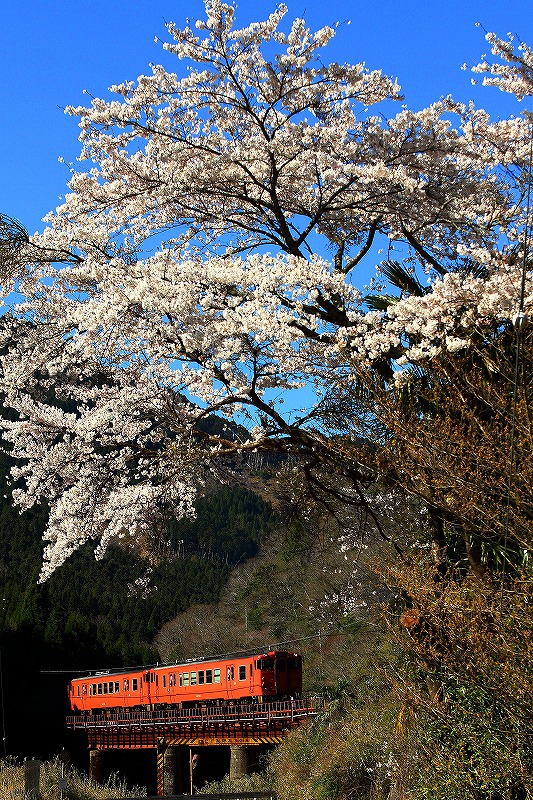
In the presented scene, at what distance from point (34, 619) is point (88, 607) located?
49.3 ft

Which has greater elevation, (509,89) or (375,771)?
(509,89)

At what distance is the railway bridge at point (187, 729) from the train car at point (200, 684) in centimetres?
43

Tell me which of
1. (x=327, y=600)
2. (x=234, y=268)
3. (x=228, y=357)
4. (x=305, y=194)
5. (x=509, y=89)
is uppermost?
(x=509, y=89)

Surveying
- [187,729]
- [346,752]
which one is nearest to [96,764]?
[187,729]

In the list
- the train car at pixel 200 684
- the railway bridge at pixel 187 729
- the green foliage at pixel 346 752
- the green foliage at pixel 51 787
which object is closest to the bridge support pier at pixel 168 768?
the railway bridge at pixel 187 729

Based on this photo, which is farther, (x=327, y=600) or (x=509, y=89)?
(x=327, y=600)

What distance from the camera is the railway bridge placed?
18.3m

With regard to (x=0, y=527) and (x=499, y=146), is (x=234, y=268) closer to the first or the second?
(x=499, y=146)

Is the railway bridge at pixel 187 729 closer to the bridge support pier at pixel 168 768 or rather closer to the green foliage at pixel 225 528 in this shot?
the bridge support pier at pixel 168 768

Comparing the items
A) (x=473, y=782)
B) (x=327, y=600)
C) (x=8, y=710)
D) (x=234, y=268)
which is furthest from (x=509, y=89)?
(x=8, y=710)

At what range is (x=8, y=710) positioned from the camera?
28797mm

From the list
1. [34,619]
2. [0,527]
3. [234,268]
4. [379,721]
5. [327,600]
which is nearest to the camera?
[234,268]

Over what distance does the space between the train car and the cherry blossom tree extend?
44.1 feet

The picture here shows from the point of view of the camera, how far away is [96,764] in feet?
98.8
